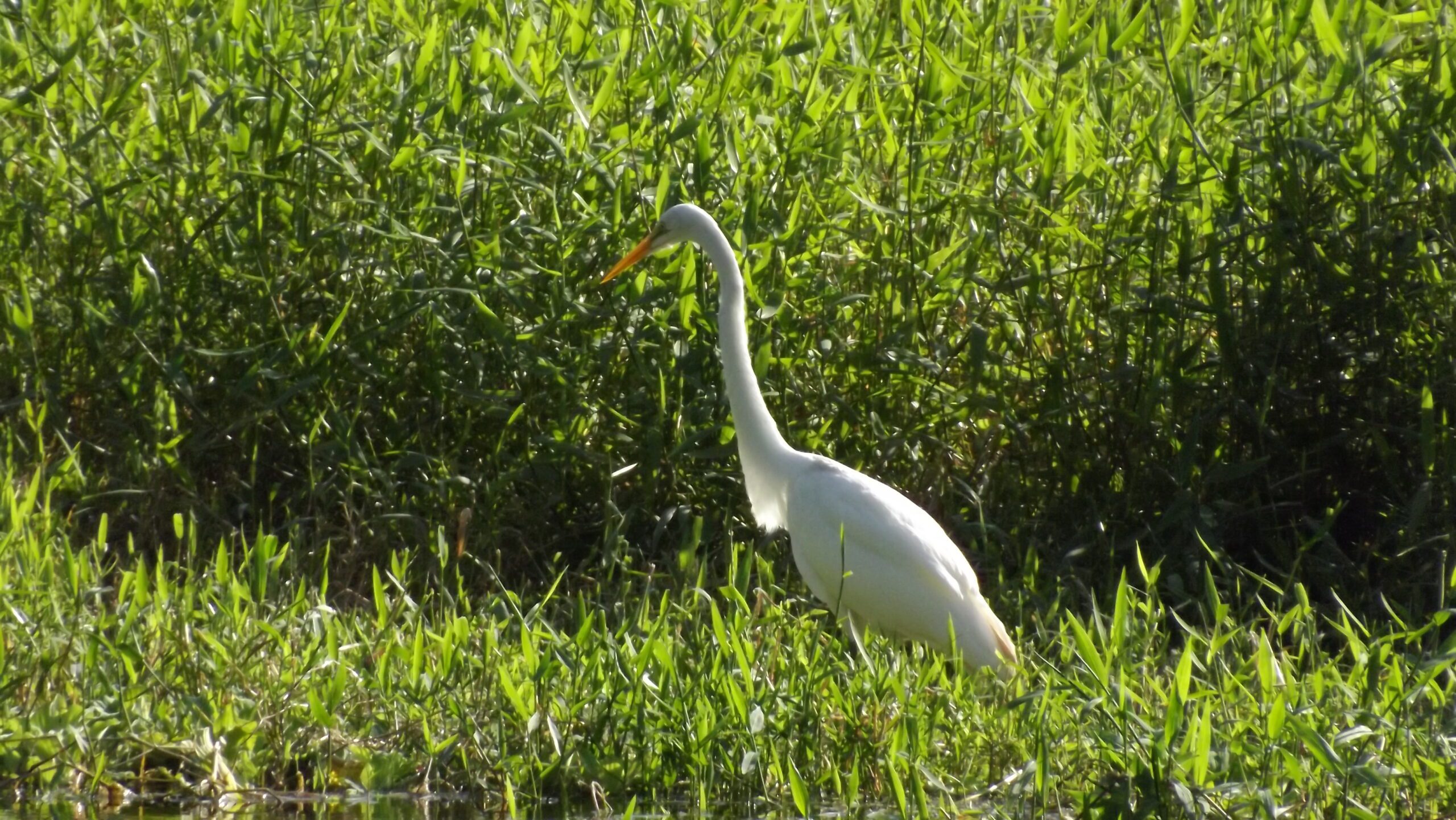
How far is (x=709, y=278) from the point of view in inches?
194

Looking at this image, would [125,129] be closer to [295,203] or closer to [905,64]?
[295,203]

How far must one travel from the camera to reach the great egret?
164 inches

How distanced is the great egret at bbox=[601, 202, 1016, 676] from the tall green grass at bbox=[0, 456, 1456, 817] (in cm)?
36

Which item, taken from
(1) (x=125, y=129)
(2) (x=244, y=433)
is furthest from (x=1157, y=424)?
(1) (x=125, y=129)

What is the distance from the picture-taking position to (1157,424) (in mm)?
4895

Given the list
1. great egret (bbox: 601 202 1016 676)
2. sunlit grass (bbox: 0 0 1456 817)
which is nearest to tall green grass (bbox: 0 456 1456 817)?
great egret (bbox: 601 202 1016 676)

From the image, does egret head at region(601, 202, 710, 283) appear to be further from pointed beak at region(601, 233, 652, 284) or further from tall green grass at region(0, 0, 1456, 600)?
tall green grass at region(0, 0, 1456, 600)

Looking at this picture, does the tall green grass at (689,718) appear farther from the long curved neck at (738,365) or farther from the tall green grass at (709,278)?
the tall green grass at (709,278)

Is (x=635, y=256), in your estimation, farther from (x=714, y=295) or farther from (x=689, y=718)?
(x=689, y=718)

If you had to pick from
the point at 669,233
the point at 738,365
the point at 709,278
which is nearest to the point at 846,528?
the point at 738,365

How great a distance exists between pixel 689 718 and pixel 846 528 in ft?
3.77

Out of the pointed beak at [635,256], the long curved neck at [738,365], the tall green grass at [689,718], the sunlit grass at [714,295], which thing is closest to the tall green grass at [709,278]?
the sunlit grass at [714,295]

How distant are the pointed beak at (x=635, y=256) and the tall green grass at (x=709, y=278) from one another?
0.79 feet

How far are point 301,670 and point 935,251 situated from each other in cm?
242
